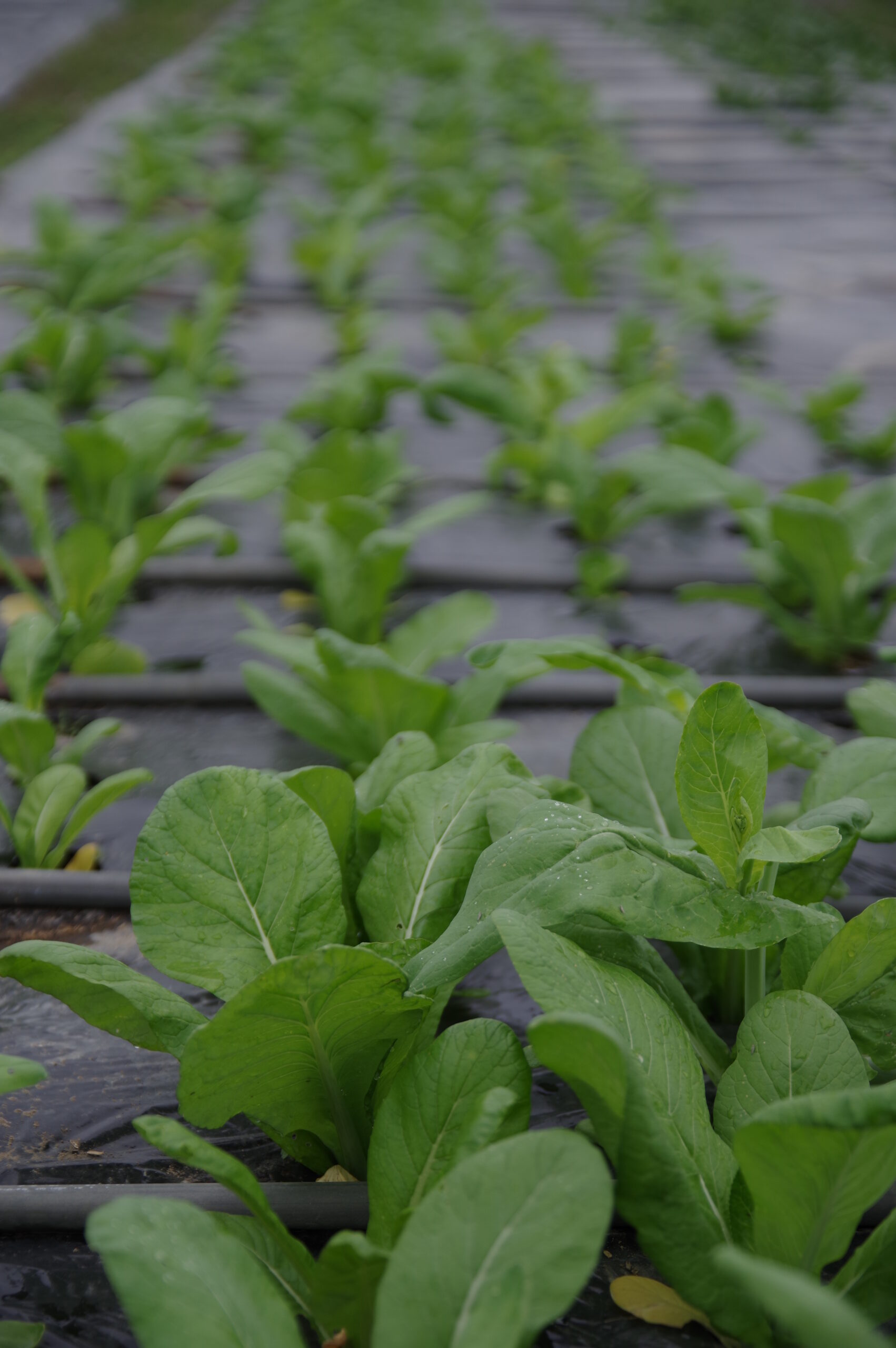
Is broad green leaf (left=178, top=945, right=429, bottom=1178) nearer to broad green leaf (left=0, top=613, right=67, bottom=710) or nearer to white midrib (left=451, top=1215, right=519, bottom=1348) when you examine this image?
white midrib (left=451, top=1215, right=519, bottom=1348)

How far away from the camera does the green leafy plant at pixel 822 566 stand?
159 centimetres

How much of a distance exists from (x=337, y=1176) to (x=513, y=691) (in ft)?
2.73

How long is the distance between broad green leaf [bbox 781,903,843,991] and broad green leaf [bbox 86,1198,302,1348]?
0.46 meters

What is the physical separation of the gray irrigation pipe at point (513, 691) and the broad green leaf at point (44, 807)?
36 centimetres

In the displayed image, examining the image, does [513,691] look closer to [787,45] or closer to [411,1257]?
[411,1257]

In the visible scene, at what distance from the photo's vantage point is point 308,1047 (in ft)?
2.67

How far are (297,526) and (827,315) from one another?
87.3 inches

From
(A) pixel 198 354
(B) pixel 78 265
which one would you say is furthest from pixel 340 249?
(A) pixel 198 354

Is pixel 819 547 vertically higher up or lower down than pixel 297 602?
higher up

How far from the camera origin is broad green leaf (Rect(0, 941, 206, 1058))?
0.80 meters

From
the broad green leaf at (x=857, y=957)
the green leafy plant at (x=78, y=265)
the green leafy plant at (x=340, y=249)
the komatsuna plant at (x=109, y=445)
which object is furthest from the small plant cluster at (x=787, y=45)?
the broad green leaf at (x=857, y=957)

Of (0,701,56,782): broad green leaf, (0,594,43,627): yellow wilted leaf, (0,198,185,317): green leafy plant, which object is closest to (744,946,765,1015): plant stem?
(0,701,56,782): broad green leaf

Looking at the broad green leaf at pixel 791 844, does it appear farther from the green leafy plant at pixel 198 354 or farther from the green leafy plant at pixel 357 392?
the green leafy plant at pixel 198 354

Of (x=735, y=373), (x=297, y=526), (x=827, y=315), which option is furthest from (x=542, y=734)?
(x=827, y=315)
